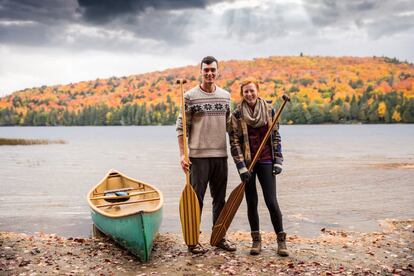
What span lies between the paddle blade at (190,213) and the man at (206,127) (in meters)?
0.12

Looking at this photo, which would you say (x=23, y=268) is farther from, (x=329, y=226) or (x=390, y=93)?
(x=390, y=93)

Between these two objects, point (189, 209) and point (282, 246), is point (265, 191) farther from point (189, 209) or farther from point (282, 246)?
point (189, 209)

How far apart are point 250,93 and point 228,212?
1.74 metres

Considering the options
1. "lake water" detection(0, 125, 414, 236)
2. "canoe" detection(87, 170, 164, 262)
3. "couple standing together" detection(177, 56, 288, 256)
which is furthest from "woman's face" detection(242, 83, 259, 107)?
"lake water" detection(0, 125, 414, 236)

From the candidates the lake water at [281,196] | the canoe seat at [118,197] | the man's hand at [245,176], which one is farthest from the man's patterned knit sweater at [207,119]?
the lake water at [281,196]

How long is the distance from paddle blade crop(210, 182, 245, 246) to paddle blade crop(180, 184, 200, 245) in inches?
12.7

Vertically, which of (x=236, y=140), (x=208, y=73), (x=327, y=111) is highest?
(x=208, y=73)

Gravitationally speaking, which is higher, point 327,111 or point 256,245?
point 327,111

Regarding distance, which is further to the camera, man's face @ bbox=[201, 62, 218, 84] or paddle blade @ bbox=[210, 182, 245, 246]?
paddle blade @ bbox=[210, 182, 245, 246]

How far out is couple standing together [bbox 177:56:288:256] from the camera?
6.34 meters

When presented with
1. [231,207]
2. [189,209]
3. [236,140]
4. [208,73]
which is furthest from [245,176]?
[208,73]

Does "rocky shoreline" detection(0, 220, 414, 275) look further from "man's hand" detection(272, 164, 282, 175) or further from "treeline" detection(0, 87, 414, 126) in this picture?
"treeline" detection(0, 87, 414, 126)

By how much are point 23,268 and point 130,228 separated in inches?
60.9

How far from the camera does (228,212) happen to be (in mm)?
6734
